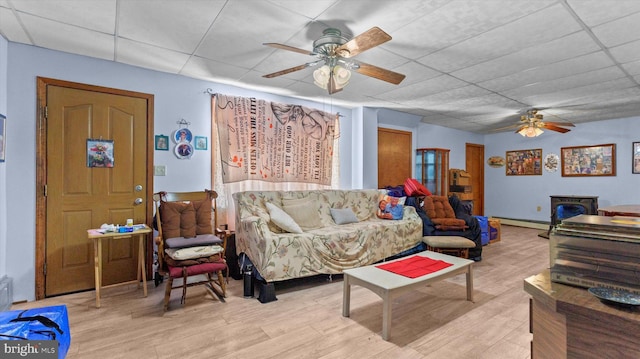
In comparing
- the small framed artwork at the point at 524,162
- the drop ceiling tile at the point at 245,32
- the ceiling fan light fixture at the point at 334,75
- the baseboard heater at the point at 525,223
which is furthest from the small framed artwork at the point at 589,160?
the drop ceiling tile at the point at 245,32

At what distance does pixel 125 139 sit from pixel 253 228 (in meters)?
1.75

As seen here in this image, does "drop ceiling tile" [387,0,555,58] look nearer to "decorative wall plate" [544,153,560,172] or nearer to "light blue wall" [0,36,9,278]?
"light blue wall" [0,36,9,278]

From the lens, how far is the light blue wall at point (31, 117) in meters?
2.76

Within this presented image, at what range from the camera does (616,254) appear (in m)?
0.81

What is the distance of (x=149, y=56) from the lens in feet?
9.91

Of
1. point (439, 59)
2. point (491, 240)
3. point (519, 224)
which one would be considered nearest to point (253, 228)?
point (439, 59)

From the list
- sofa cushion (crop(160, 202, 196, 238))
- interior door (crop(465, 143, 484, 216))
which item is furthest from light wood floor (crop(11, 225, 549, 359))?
interior door (crop(465, 143, 484, 216))

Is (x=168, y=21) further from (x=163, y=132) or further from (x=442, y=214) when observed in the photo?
(x=442, y=214)

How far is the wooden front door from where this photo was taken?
2.93 metres

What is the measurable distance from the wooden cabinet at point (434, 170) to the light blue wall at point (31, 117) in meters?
4.48

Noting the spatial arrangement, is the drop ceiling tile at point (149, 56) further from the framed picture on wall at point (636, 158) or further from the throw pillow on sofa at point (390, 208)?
the framed picture on wall at point (636, 158)

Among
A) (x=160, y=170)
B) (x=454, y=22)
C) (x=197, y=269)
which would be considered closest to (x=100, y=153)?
(x=160, y=170)

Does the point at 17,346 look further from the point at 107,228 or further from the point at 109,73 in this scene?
the point at 109,73

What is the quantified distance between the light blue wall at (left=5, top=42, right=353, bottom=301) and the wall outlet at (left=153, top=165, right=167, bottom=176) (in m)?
0.04
